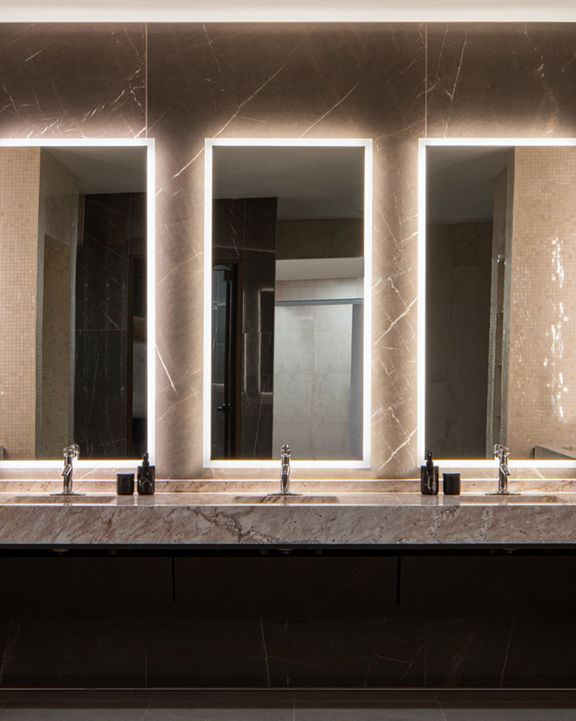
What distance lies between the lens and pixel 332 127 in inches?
107

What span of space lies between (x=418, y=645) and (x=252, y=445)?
39.7 inches

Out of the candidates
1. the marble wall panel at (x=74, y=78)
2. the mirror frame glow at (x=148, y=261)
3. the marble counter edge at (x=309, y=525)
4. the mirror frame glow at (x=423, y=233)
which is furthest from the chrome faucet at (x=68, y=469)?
the mirror frame glow at (x=423, y=233)

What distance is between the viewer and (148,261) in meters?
2.72

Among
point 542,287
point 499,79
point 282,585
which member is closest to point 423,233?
point 542,287

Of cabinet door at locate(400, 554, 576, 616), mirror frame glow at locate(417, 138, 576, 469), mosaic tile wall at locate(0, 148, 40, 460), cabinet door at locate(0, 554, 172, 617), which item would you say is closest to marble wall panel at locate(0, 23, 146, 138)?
mosaic tile wall at locate(0, 148, 40, 460)

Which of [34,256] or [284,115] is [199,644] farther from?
[284,115]

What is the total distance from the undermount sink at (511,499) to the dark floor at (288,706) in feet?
2.45

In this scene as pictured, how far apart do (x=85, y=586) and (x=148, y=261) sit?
1.29 m

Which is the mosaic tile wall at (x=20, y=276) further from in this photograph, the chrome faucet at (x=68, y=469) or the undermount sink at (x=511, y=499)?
the undermount sink at (x=511, y=499)

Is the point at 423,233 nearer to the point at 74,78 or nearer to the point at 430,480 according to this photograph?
the point at 430,480

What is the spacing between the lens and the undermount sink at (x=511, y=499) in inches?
95.3

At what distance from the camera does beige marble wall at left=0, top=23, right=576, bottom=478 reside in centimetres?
271

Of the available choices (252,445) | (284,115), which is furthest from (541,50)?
(252,445)

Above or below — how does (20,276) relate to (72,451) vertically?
above
